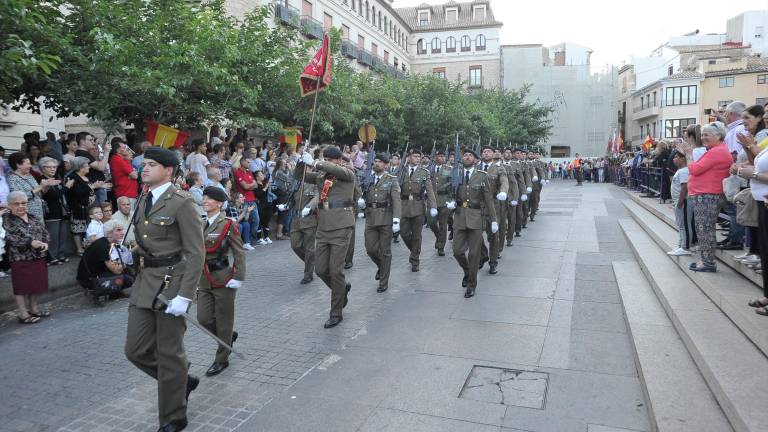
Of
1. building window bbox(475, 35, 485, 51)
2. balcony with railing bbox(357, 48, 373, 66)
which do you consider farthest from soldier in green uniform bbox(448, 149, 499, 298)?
building window bbox(475, 35, 485, 51)

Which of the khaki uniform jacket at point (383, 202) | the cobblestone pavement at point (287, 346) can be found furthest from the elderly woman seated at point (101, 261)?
the khaki uniform jacket at point (383, 202)

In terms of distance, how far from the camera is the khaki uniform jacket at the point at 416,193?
9.59m

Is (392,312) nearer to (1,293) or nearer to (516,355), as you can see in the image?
(516,355)

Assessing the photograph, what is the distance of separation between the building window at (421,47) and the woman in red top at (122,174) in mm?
48878

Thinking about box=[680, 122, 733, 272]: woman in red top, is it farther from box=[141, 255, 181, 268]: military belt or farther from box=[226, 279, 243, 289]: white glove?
box=[141, 255, 181, 268]: military belt

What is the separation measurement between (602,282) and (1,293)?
8.16 m

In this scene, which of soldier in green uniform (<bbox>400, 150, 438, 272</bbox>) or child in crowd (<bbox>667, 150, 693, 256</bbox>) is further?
soldier in green uniform (<bbox>400, 150, 438, 272</bbox>)

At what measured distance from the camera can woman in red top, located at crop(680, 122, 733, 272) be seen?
21.0ft

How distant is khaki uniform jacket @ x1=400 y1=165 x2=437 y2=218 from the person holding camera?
5.40m

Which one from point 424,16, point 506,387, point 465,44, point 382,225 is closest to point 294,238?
point 382,225

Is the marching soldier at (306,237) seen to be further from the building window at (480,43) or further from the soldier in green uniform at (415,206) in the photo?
the building window at (480,43)

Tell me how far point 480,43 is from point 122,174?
50.6 meters

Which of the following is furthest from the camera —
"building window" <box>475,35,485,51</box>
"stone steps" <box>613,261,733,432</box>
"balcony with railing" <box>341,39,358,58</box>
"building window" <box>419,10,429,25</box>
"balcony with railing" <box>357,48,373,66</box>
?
"building window" <box>419,10,429,25</box>

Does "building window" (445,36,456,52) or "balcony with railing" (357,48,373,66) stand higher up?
"building window" (445,36,456,52)
